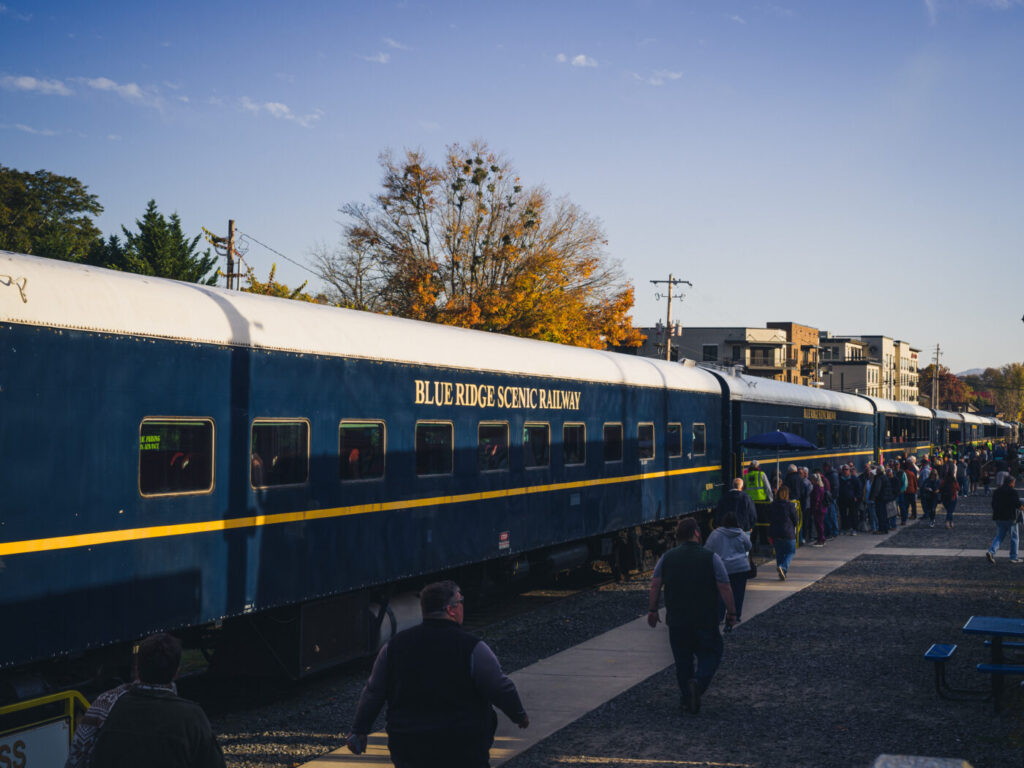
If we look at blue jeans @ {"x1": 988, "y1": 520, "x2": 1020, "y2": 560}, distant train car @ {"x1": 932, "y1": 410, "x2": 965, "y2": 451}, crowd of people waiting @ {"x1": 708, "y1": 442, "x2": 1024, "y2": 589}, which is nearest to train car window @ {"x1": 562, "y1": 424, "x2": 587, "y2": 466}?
crowd of people waiting @ {"x1": 708, "y1": 442, "x2": 1024, "y2": 589}

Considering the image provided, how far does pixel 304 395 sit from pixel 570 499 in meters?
6.45

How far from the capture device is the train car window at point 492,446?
13.2 m

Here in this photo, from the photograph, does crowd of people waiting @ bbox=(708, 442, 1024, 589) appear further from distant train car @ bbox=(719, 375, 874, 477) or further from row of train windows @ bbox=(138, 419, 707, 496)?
row of train windows @ bbox=(138, 419, 707, 496)

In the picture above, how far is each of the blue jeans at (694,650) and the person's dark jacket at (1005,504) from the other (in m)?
12.9

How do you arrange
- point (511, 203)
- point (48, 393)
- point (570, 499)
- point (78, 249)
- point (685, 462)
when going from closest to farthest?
point (48, 393)
point (570, 499)
point (685, 462)
point (511, 203)
point (78, 249)

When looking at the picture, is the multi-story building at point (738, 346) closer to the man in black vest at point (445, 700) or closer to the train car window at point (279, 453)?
the train car window at point (279, 453)

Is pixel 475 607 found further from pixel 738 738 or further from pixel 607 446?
pixel 738 738

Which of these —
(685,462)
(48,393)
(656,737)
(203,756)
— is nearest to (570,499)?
(685,462)

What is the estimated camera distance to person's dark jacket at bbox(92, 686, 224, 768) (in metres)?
4.14

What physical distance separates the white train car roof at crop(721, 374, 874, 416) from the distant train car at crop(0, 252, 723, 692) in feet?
30.3

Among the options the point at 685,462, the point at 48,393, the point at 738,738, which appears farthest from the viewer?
the point at 685,462

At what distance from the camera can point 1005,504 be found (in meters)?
20.5

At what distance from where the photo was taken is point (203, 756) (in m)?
4.21

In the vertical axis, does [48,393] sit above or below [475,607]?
above
